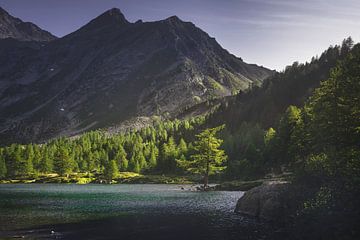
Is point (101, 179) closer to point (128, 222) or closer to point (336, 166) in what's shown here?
point (128, 222)

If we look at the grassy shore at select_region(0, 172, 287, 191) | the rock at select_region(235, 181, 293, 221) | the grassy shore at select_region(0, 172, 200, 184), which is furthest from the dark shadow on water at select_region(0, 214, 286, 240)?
the grassy shore at select_region(0, 172, 200, 184)

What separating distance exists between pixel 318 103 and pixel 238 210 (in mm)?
21408

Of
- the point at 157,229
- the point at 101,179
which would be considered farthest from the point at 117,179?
the point at 157,229

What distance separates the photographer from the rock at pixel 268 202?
172 feet

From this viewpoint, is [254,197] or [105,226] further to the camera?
[254,197]

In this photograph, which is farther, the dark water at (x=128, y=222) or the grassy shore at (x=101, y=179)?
the grassy shore at (x=101, y=179)

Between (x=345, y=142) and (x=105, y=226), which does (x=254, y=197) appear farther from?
(x=105, y=226)

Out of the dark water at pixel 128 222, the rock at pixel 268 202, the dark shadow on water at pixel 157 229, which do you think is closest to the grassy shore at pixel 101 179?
the dark water at pixel 128 222

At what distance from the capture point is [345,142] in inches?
1924

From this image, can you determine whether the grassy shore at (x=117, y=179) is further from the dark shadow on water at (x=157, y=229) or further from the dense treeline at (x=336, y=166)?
the dense treeline at (x=336, y=166)

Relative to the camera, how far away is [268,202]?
184 ft

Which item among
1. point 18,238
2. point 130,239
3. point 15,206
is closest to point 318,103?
point 130,239

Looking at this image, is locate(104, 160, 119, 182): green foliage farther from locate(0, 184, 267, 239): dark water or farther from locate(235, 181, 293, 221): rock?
locate(235, 181, 293, 221): rock

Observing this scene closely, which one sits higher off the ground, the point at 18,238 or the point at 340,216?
the point at 340,216
